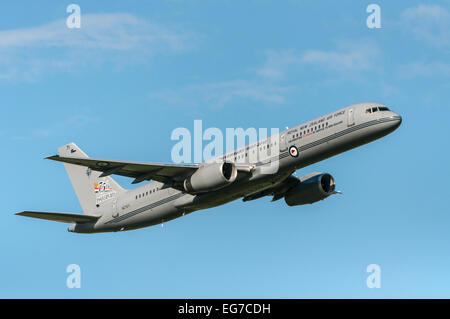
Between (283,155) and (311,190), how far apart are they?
8.28m

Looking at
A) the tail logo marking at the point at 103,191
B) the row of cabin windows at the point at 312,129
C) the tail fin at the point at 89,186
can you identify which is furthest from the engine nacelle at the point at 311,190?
the tail logo marking at the point at 103,191

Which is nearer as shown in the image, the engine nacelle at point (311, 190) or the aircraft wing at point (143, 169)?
the aircraft wing at point (143, 169)

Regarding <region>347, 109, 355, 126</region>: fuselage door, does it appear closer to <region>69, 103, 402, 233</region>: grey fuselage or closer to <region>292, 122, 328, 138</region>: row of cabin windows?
<region>69, 103, 402, 233</region>: grey fuselage

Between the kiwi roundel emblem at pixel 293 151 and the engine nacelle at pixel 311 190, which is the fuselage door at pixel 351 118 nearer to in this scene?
the kiwi roundel emblem at pixel 293 151

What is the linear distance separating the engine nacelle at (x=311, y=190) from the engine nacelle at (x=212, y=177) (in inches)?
362

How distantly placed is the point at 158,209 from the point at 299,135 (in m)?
12.8

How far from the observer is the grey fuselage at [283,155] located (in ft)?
169

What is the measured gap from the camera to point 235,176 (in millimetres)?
53375

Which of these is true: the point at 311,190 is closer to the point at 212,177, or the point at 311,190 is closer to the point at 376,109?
the point at 212,177

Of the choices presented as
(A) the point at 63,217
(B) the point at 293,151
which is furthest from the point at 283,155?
(A) the point at 63,217

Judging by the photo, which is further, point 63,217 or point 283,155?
point 63,217

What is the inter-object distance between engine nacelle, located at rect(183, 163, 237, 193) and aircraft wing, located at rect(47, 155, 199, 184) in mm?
1281
